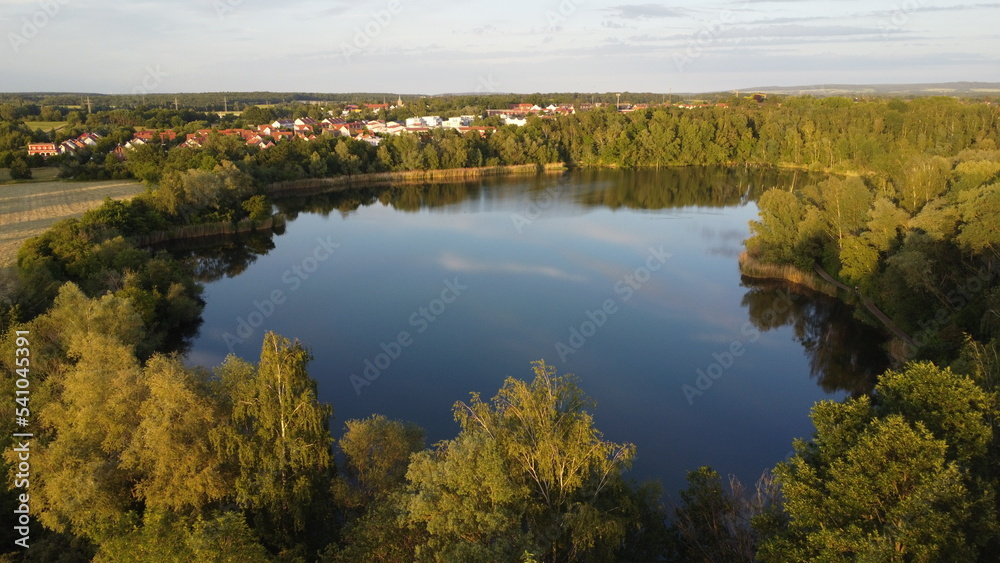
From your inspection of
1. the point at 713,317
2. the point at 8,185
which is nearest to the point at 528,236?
the point at 713,317

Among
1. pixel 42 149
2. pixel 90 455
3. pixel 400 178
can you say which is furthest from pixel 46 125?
pixel 90 455

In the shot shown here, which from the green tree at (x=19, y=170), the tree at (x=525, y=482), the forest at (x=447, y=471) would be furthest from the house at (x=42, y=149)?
the tree at (x=525, y=482)

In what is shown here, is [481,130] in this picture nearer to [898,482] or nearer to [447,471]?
[447,471]

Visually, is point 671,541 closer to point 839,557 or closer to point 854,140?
point 839,557

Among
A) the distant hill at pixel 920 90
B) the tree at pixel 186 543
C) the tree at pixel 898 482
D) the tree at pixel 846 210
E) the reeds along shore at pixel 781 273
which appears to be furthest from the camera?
the distant hill at pixel 920 90

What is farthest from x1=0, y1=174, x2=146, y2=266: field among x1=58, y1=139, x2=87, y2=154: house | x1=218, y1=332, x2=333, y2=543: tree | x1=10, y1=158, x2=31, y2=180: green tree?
x1=218, y1=332, x2=333, y2=543: tree

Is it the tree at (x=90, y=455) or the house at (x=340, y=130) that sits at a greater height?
the house at (x=340, y=130)

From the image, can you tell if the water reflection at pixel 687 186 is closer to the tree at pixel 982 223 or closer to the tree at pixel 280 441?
the tree at pixel 982 223

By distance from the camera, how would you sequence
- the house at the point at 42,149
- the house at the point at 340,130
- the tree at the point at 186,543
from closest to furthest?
the tree at the point at 186,543 < the house at the point at 42,149 < the house at the point at 340,130

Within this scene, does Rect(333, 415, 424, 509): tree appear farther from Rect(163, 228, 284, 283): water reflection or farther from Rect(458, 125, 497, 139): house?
Rect(458, 125, 497, 139): house
